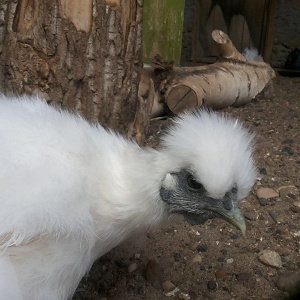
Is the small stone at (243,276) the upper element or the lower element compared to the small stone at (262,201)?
lower

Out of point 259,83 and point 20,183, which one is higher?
point 20,183

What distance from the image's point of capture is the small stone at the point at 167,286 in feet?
9.39

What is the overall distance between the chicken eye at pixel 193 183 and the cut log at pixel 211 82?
1860mm

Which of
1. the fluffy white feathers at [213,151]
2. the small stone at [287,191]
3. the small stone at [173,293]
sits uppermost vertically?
the fluffy white feathers at [213,151]

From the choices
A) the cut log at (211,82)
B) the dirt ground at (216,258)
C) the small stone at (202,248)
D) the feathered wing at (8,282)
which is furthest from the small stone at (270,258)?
the cut log at (211,82)

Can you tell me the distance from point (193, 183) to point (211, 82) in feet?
9.51

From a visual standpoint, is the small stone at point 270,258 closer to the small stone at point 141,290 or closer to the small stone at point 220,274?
the small stone at point 220,274

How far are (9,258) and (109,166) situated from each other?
0.63 metres

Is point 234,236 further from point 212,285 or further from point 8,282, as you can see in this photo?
point 8,282

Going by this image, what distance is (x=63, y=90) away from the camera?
316cm

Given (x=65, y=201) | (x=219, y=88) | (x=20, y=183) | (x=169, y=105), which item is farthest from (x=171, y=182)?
(x=219, y=88)

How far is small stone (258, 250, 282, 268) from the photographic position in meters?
3.02

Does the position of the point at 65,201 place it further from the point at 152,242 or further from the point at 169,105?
the point at 169,105

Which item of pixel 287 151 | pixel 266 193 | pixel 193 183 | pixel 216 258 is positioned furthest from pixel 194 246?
pixel 287 151
